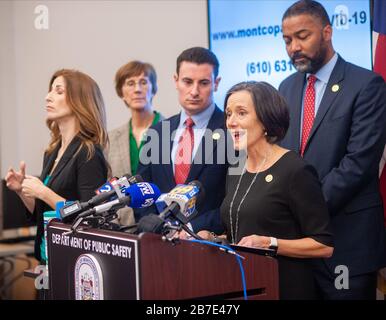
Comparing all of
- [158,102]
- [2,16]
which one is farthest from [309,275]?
[2,16]

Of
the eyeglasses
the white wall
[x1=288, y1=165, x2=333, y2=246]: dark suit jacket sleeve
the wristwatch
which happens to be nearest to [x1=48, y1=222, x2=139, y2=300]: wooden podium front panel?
the wristwatch

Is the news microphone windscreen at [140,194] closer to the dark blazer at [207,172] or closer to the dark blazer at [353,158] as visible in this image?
the dark blazer at [207,172]

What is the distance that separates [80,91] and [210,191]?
2.66ft

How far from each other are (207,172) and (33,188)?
774 millimetres

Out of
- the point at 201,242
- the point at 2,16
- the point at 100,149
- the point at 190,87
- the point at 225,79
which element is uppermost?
the point at 2,16

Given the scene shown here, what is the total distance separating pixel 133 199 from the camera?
183 cm

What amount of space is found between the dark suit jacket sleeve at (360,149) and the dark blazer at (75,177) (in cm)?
102

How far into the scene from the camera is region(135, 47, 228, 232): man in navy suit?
2.77 meters

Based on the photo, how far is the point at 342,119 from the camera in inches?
105

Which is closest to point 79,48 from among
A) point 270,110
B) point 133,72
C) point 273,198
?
point 133,72

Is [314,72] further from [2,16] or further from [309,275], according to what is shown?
[2,16]

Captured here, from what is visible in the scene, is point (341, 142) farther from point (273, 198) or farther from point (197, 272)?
point (197, 272)

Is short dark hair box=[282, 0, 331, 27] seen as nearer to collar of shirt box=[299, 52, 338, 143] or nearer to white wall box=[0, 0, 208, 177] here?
collar of shirt box=[299, 52, 338, 143]

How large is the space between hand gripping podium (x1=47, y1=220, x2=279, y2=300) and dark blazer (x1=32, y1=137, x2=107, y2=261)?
804 mm
